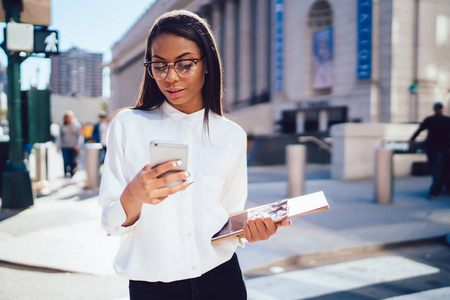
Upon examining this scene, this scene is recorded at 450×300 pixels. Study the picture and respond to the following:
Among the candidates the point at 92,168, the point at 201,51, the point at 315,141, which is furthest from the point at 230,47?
the point at 201,51

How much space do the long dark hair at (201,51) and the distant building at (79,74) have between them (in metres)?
91.3

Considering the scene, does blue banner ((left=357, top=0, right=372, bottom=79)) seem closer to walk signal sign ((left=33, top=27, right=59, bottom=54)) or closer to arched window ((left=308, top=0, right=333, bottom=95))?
arched window ((left=308, top=0, right=333, bottom=95))

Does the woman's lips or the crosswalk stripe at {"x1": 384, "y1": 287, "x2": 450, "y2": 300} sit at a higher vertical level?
the woman's lips

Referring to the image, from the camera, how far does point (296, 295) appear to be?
3.37 meters

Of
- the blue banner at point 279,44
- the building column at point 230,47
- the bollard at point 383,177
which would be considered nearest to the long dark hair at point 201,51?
the bollard at point 383,177

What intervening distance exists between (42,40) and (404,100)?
17.3 metres

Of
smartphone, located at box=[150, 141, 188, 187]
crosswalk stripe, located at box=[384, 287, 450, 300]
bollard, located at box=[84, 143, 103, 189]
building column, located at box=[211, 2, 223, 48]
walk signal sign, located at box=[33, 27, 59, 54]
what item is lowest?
crosswalk stripe, located at box=[384, 287, 450, 300]

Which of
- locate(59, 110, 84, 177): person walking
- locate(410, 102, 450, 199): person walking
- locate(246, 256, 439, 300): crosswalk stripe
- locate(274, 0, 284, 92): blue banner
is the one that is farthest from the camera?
locate(274, 0, 284, 92): blue banner

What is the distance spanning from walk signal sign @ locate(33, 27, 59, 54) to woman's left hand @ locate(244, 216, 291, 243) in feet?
20.6

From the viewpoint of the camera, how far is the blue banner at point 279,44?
24.8 metres

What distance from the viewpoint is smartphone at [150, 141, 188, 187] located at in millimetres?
1069

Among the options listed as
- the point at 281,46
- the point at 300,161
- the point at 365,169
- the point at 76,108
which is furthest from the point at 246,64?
the point at 76,108

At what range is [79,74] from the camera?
3767 inches

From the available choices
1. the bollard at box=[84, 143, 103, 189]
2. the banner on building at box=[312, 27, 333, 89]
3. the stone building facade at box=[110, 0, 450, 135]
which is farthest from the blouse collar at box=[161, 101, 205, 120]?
the banner on building at box=[312, 27, 333, 89]
